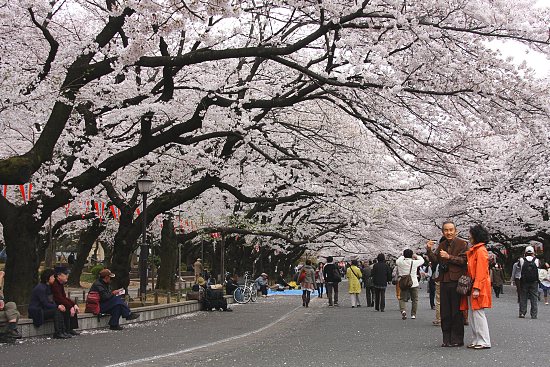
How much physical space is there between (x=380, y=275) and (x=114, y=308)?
28.0 ft

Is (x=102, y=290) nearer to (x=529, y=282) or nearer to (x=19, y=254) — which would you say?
(x=19, y=254)

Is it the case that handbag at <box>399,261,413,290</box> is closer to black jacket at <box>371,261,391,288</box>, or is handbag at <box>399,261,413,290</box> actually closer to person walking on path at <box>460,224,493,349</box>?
black jacket at <box>371,261,391,288</box>

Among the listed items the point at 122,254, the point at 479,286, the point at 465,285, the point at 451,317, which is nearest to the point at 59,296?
the point at 122,254

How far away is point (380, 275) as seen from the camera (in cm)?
2102

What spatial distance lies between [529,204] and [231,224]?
16.9m

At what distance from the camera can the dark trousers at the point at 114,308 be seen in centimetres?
1505

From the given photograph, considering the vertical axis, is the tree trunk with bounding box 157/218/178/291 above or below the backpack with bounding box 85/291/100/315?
above

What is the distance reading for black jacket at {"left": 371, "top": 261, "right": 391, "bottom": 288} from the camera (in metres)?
20.9

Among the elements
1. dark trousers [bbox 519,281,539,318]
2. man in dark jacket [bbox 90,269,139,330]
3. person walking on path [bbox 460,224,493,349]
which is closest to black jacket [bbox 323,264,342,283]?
dark trousers [bbox 519,281,539,318]

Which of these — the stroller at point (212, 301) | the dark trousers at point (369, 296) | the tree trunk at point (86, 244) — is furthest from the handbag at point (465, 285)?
the tree trunk at point (86, 244)

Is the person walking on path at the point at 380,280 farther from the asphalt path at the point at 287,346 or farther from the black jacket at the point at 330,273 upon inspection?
the asphalt path at the point at 287,346

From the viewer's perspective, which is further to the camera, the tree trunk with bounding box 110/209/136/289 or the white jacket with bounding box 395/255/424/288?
the tree trunk with bounding box 110/209/136/289

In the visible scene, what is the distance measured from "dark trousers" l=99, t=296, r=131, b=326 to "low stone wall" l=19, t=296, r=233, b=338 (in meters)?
0.24

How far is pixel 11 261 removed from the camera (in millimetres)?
14781
